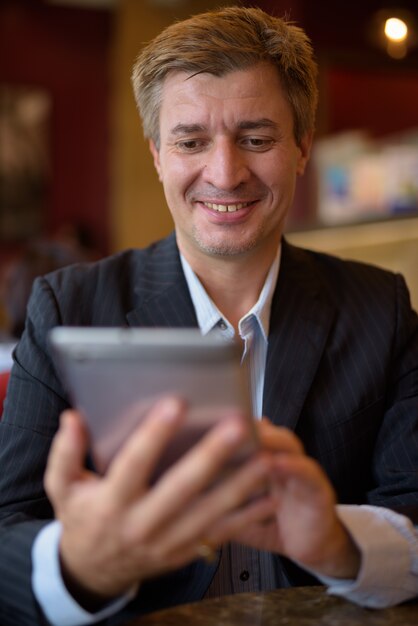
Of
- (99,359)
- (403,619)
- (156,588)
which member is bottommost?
(156,588)

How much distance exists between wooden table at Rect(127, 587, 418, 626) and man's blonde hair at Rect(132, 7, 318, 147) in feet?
2.67

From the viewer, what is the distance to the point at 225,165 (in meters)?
1.37

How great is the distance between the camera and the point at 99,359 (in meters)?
0.79

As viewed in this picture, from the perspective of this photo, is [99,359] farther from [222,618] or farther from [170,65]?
[170,65]

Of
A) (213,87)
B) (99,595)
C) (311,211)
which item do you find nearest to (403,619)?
(99,595)

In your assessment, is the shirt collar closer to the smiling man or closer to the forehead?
the smiling man

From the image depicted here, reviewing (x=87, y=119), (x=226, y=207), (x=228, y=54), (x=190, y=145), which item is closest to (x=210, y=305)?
(x=226, y=207)

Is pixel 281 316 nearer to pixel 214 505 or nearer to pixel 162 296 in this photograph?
pixel 162 296

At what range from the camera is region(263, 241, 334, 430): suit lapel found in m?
1.41

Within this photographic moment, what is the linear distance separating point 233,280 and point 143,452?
763mm

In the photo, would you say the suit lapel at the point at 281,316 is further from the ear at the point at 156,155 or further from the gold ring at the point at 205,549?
the gold ring at the point at 205,549

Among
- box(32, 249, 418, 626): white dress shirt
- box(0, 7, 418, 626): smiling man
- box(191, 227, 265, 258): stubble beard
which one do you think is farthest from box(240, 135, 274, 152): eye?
box(32, 249, 418, 626): white dress shirt

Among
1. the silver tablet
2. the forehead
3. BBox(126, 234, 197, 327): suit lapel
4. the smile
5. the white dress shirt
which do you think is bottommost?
the white dress shirt

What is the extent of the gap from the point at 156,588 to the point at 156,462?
55 centimetres
